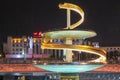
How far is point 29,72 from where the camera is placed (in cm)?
3203

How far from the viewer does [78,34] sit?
17.2 m

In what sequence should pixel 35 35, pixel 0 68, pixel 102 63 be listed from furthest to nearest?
1. pixel 35 35
2. pixel 0 68
3. pixel 102 63

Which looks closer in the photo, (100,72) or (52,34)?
(52,34)

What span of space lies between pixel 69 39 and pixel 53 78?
17.4 m

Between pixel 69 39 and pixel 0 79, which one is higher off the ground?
pixel 69 39

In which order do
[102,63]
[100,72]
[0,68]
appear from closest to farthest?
[102,63]
[0,68]
[100,72]

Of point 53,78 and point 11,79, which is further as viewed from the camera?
point 53,78

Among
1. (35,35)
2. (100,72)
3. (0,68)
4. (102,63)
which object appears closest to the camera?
(102,63)

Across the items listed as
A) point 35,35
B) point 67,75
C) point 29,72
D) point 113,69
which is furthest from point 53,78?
point 67,75

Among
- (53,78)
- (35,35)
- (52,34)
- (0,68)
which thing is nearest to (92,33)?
(52,34)

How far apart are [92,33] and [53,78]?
17836 millimetres

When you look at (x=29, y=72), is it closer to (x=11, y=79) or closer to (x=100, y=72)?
(x=11, y=79)

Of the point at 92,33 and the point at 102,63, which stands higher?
the point at 92,33

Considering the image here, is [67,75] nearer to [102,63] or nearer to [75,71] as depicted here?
[75,71]
